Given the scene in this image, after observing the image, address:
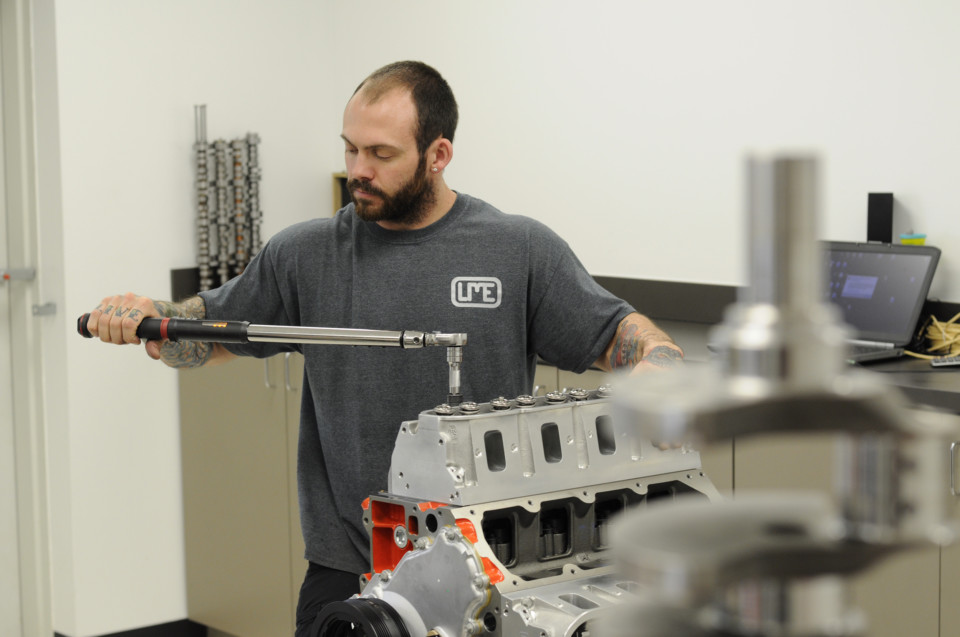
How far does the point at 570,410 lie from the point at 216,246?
8.90 feet

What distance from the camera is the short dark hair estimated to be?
6.91 ft

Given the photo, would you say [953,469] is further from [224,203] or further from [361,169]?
[224,203]

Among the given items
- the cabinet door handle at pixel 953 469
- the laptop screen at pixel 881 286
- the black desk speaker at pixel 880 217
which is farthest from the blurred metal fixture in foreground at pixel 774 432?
the black desk speaker at pixel 880 217

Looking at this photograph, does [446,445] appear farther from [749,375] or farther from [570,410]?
[749,375]

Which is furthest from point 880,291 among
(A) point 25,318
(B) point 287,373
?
(A) point 25,318

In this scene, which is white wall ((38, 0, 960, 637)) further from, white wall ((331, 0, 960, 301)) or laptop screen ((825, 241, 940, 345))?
laptop screen ((825, 241, 940, 345))

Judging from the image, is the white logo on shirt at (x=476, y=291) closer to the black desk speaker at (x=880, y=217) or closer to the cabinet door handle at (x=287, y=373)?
the black desk speaker at (x=880, y=217)

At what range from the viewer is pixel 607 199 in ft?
11.5

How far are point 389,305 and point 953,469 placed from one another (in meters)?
1.21

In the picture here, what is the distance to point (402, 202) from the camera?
2049 millimetres

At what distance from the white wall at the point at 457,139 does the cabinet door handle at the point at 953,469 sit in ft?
2.16

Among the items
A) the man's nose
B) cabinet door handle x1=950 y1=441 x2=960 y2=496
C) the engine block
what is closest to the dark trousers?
the engine block

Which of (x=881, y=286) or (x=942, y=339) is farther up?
(x=881, y=286)

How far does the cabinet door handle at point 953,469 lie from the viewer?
7.50 ft
